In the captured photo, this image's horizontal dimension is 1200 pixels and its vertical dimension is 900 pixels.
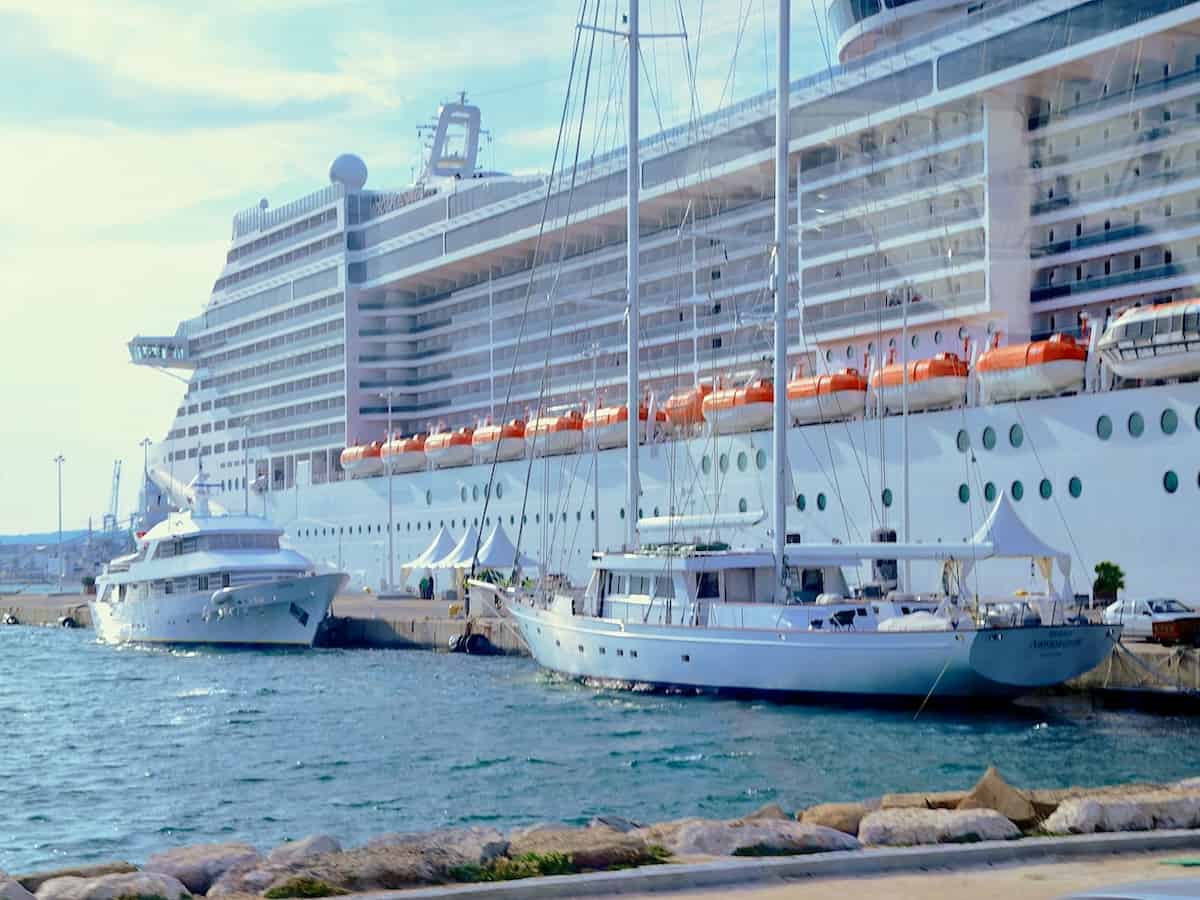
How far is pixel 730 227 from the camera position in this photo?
4612 centimetres

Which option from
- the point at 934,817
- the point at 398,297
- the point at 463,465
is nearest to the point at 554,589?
the point at 463,465

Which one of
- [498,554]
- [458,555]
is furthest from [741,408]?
[458,555]

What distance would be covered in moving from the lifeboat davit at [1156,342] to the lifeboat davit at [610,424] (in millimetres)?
16143

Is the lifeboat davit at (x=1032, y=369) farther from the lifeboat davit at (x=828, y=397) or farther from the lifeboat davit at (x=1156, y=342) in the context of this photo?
the lifeboat davit at (x=828, y=397)

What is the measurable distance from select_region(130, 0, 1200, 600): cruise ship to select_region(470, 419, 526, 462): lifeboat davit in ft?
0.78

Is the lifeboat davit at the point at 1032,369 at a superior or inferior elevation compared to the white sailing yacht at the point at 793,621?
superior

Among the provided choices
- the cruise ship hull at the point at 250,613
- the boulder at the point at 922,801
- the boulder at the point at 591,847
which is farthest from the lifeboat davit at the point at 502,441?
the boulder at the point at 591,847

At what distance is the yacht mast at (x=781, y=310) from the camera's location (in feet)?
93.1

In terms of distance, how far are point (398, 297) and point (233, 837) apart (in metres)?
48.9

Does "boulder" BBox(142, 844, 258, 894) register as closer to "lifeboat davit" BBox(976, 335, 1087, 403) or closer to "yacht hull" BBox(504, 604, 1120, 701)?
"yacht hull" BBox(504, 604, 1120, 701)

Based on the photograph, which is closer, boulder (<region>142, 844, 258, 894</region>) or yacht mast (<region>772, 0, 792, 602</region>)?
boulder (<region>142, 844, 258, 894</region>)

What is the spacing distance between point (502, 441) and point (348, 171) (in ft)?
73.5

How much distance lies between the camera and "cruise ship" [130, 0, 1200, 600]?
104ft

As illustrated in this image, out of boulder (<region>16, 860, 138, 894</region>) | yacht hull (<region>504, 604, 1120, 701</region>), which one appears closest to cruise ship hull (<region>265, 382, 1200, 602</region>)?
yacht hull (<region>504, 604, 1120, 701</region>)
